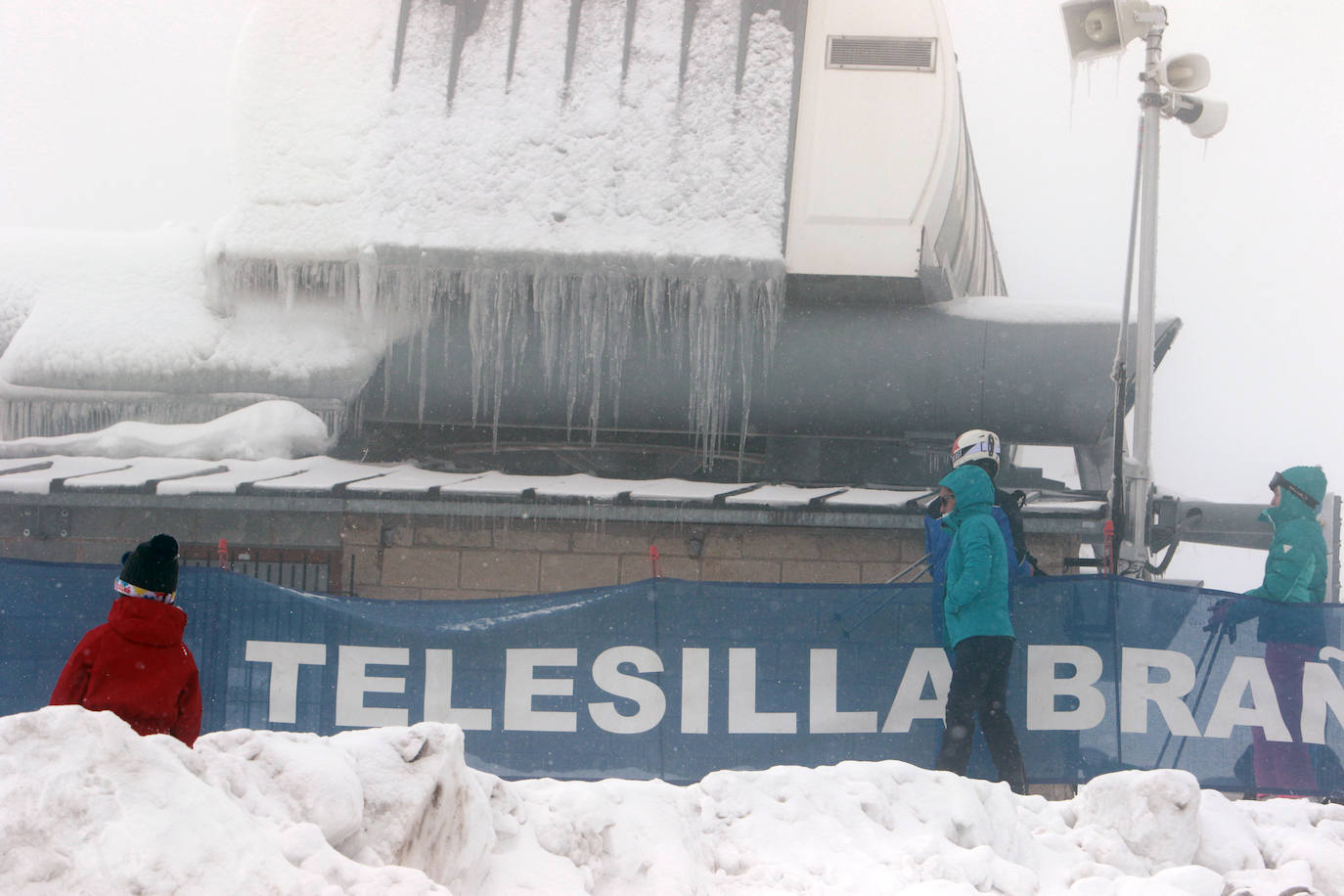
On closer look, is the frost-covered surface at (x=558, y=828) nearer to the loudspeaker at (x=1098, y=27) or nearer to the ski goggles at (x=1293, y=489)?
the ski goggles at (x=1293, y=489)

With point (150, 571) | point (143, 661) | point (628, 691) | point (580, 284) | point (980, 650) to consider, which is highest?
point (580, 284)

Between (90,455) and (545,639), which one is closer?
(545,639)

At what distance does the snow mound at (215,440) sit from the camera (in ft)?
29.9

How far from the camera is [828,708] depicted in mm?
6281

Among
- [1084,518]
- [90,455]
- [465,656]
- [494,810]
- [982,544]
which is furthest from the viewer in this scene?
[90,455]

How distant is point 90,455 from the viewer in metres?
9.12

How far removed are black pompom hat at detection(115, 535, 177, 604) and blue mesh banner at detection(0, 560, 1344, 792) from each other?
70.2 inches

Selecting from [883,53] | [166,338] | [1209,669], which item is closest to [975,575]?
[1209,669]

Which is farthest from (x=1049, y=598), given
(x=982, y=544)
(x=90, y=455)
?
(x=90, y=455)

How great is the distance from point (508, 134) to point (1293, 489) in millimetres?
6214

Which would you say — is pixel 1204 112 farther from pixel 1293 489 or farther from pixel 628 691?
pixel 628 691

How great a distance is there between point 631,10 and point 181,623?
692 centimetres

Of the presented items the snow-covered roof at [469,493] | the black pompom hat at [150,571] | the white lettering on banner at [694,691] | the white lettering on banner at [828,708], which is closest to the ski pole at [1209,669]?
the white lettering on banner at [828,708]

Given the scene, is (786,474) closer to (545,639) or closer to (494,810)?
(545,639)
